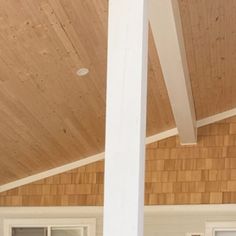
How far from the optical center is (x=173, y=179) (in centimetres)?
823

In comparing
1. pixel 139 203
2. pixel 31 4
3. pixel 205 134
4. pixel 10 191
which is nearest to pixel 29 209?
pixel 10 191

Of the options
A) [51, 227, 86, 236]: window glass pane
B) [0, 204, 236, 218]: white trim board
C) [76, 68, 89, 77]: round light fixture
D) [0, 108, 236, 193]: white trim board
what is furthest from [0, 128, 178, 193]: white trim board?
[76, 68, 89, 77]: round light fixture

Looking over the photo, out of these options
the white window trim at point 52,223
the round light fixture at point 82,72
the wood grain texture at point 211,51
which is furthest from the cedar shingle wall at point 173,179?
the round light fixture at point 82,72

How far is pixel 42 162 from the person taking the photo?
817cm

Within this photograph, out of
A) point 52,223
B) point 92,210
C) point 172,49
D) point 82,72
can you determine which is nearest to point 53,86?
point 82,72

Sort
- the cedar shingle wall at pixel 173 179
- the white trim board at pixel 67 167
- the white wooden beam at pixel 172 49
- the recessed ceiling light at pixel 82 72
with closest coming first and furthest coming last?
the white wooden beam at pixel 172 49
the recessed ceiling light at pixel 82 72
the cedar shingle wall at pixel 173 179
the white trim board at pixel 67 167

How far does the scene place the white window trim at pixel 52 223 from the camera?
830 centimetres

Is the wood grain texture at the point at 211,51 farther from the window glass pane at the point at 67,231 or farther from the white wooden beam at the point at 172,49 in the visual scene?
the window glass pane at the point at 67,231

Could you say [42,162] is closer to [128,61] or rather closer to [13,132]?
[13,132]

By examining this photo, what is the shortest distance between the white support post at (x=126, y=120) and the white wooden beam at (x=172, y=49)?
3.77ft

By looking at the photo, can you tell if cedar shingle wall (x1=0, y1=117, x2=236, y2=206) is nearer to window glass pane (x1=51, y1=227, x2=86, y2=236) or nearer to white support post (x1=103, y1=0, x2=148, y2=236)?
window glass pane (x1=51, y1=227, x2=86, y2=236)

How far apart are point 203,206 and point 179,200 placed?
324 millimetres

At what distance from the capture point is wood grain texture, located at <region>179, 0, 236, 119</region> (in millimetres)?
5273

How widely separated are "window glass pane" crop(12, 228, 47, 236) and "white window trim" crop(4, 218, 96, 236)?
0.06 m
